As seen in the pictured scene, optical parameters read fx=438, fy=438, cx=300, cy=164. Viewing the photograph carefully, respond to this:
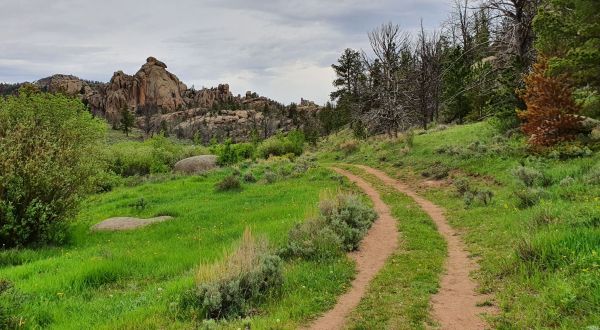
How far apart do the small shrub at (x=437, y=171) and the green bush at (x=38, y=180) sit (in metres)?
14.8

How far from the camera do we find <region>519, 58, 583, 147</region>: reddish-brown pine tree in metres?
17.2

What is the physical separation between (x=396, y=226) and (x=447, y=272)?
167 inches

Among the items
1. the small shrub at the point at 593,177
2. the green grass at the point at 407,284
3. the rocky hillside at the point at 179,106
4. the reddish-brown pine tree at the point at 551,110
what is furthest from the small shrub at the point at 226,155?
the rocky hillside at the point at 179,106

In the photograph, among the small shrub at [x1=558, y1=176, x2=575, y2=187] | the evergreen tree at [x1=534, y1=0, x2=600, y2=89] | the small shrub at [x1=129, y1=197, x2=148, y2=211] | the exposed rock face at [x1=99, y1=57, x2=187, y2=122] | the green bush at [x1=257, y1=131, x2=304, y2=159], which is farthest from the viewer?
the exposed rock face at [x1=99, y1=57, x2=187, y2=122]

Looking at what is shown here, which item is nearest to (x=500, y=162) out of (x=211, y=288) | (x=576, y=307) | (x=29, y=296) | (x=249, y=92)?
(x=576, y=307)

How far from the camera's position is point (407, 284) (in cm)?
788

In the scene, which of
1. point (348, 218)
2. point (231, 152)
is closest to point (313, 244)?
point (348, 218)

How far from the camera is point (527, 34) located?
78.9ft

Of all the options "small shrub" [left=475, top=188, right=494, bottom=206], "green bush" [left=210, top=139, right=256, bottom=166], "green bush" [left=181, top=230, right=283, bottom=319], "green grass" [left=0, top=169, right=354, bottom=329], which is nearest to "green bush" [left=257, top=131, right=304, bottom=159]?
"green bush" [left=210, top=139, right=256, bottom=166]

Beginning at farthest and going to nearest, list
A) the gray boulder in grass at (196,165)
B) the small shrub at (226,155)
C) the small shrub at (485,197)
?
the small shrub at (226,155) → the gray boulder in grass at (196,165) → the small shrub at (485,197)

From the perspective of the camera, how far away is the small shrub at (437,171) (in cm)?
2070

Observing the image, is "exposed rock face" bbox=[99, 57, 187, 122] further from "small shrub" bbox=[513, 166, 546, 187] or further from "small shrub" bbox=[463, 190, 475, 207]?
"small shrub" bbox=[513, 166, 546, 187]

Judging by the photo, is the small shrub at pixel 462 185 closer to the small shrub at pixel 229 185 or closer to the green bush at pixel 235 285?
the green bush at pixel 235 285

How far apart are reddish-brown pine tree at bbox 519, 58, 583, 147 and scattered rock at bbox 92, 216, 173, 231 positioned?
15.3m
